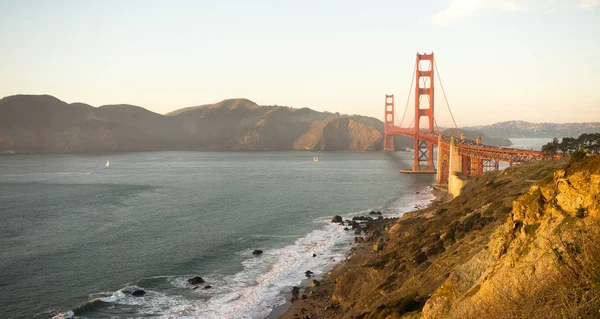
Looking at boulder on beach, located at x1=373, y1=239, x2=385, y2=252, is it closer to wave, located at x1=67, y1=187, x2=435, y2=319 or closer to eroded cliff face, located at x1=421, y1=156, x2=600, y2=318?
wave, located at x1=67, y1=187, x2=435, y2=319

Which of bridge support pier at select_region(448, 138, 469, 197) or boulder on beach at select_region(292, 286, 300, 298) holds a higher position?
bridge support pier at select_region(448, 138, 469, 197)

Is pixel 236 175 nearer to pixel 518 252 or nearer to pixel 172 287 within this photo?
pixel 172 287

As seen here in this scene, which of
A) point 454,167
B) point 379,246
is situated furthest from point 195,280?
point 454,167

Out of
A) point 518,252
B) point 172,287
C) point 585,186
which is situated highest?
point 585,186

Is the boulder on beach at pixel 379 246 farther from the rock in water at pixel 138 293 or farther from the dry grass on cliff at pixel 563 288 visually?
the dry grass on cliff at pixel 563 288

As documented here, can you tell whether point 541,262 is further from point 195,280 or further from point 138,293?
point 138,293

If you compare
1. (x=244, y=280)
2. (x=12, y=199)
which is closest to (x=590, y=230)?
(x=244, y=280)

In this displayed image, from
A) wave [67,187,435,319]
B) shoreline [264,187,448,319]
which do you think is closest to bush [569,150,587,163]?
shoreline [264,187,448,319]
